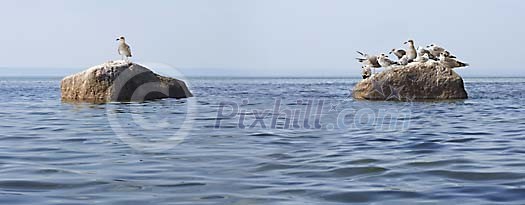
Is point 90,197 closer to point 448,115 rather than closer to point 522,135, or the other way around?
point 522,135

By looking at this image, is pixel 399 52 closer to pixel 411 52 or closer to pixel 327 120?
pixel 411 52

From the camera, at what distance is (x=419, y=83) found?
77.2 feet

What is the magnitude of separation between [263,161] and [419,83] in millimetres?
16097

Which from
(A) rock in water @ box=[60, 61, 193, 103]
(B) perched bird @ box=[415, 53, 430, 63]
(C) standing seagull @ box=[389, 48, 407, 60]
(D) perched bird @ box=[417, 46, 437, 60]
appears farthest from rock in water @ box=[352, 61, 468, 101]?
(A) rock in water @ box=[60, 61, 193, 103]

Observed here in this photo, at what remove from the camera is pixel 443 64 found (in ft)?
80.9

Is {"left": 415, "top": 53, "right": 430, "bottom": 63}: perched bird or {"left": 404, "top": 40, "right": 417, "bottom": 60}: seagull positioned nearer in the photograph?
{"left": 415, "top": 53, "right": 430, "bottom": 63}: perched bird

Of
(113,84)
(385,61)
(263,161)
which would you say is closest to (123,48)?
(113,84)

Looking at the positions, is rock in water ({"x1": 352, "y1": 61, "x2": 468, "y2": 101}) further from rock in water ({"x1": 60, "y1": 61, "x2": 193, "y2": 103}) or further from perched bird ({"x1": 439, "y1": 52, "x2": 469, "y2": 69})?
rock in water ({"x1": 60, "y1": 61, "x2": 193, "y2": 103})

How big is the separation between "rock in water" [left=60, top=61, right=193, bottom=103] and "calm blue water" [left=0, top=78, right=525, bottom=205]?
25.7ft

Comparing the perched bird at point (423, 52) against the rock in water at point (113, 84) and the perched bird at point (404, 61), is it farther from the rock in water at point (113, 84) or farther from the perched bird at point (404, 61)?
the rock in water at point (113, 84)

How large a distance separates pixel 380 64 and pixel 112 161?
19.1 metres

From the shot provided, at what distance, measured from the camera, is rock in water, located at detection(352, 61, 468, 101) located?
23.5 m

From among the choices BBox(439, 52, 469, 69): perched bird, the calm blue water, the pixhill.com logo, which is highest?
BBox(439, 52, 469, 69): perched bird

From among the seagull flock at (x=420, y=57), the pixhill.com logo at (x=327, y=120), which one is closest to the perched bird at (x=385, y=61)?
the seagull flock at (x=420, y=57)
